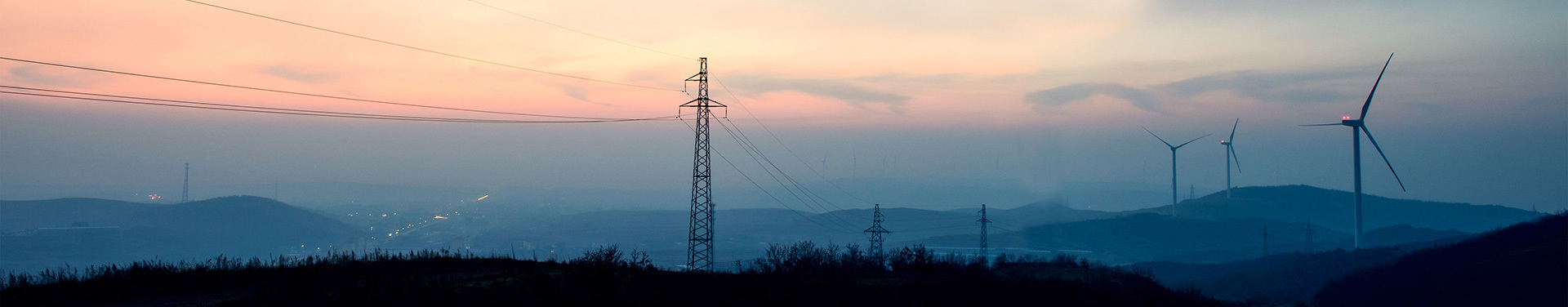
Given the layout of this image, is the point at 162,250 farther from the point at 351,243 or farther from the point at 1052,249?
the point at 1052,249

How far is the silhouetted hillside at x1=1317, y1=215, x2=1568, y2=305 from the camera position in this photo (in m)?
43.5

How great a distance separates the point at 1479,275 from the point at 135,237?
8369 inches

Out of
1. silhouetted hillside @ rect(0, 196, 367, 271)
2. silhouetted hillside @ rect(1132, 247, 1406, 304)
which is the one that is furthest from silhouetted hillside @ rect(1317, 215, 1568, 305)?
silhouetted hillside @ rect(0, 196, 367, 271)

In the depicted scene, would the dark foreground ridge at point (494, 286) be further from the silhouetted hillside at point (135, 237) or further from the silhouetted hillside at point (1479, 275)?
the silhouetted hillside at point (135, 237)

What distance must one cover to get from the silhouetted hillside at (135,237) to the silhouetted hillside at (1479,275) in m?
166

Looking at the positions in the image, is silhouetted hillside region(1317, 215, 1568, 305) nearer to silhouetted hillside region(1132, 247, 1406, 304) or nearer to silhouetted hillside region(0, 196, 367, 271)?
silhouetted hillside region(1132, 247, 1406, 304)

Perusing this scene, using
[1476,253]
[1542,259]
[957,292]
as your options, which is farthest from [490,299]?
[1476,253]

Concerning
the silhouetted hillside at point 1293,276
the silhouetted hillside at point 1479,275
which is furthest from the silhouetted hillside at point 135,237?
the silhouetted hillside at point 1479,275

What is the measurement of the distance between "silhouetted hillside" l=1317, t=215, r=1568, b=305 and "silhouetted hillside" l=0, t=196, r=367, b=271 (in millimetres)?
166428

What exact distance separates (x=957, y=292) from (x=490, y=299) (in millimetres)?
13480

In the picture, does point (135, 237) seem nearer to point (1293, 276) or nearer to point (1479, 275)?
point (1293, 276)

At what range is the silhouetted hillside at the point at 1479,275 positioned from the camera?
43.5 m

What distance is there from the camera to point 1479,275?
48.6 metres

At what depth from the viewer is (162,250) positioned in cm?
16400
